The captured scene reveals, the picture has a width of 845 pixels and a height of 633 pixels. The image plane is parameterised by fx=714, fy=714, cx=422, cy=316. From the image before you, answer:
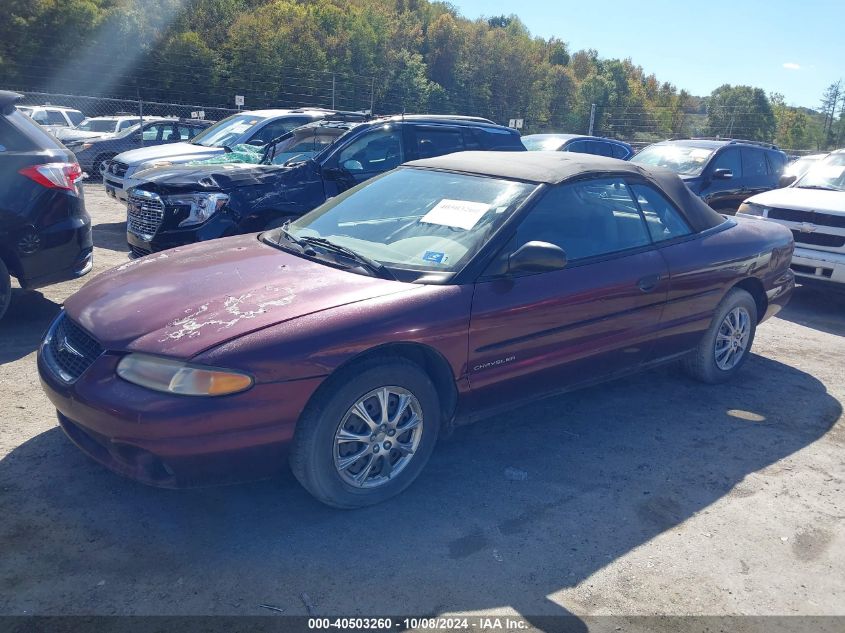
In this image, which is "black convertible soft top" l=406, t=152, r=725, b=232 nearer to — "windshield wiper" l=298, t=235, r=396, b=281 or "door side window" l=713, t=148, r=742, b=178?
"windshield wiper" l=298, t=235, r=396, b=281

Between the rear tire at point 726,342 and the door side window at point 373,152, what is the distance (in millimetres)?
3959

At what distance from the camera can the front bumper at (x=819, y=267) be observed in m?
7.37

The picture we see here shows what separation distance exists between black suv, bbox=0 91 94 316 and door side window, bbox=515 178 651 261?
3815mm

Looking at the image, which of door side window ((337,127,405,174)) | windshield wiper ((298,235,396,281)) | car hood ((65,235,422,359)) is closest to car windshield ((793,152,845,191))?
door side window ((337,127,405,174))

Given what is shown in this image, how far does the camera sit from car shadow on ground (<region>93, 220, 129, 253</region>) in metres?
9.01

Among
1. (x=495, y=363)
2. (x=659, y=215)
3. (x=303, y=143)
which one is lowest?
(x=495, y=363)

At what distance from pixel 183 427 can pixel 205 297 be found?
0.74 meters

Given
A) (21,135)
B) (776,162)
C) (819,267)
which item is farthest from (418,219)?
(776,162)

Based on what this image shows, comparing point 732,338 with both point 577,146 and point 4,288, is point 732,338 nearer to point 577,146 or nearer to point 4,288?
point 4,288

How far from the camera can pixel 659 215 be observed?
4.66m

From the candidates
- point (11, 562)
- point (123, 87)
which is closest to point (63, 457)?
point (11, 562)

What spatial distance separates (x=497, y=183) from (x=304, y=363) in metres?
1.76

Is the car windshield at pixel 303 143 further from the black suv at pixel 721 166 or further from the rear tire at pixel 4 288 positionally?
the black suv at pixel 721 166

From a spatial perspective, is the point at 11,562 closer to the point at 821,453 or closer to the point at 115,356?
the point at 115,356
